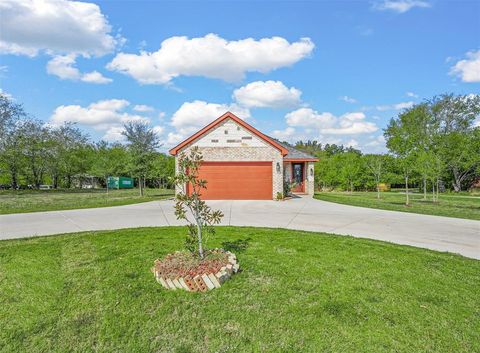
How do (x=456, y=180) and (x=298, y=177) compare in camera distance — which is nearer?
(x=298, y=177)

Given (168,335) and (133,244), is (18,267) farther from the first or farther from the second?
(168,335)

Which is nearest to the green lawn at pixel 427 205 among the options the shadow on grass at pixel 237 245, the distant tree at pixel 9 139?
the shadow on grass at pixel 237 245

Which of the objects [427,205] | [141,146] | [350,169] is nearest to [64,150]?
[141,146]

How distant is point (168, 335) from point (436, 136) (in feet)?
139

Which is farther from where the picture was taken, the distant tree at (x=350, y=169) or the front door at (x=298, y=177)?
the distant tree at (x=350, y=169)

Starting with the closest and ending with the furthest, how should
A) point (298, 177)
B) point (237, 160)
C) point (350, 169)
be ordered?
point (237, 160)
point (298, 177)
point (350, 169)

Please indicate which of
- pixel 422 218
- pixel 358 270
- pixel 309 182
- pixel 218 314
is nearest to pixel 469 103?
pixel 309 182

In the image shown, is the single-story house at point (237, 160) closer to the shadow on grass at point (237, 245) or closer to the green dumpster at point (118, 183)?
the shadow on grass at point (237, 245)

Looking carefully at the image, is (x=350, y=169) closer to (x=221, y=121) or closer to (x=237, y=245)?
(x=221, y=121)

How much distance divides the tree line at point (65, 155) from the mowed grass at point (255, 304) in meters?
16.5

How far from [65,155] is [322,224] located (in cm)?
3968

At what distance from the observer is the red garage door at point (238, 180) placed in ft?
59.6

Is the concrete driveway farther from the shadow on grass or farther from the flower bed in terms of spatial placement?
the flower bed

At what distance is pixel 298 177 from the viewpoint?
24.6 meters
